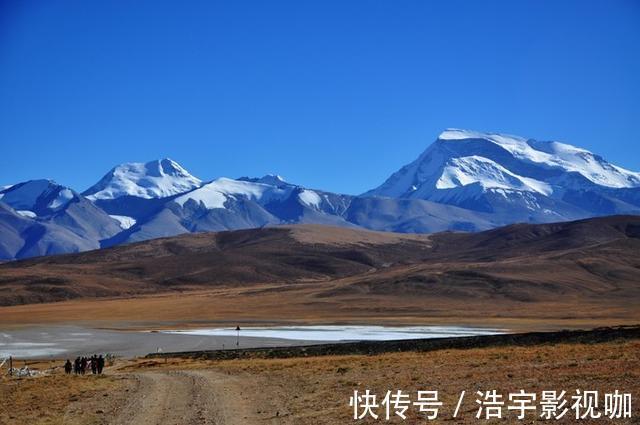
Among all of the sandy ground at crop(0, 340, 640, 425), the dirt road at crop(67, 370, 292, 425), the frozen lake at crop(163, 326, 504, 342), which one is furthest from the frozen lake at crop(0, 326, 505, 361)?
the dirt road at crop(67, 370, 292, 425)

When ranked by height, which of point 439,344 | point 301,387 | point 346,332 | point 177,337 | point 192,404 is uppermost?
point 346,332

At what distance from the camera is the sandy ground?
23094 mm

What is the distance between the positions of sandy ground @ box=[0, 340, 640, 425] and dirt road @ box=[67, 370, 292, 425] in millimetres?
34

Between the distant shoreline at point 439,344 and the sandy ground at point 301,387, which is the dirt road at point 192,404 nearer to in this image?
the sandy ground at point 301,387

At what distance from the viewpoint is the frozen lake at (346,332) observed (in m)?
74.0

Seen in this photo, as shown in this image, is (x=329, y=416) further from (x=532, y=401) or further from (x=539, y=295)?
(x=539, y=295)

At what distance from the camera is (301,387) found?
29391 mm

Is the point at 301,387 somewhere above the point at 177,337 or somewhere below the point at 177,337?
below

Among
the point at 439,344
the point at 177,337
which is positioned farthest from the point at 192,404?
the point at 177,337

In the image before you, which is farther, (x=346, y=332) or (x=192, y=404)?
(x=346, y=332)

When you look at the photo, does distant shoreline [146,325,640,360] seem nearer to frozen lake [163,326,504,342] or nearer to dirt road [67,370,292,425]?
frozen lake [163,326,504,342]

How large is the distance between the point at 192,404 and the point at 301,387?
16.0 feet

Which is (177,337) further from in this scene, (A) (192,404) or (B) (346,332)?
(A) (192,404)

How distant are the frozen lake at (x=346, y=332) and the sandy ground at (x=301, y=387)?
115ft
